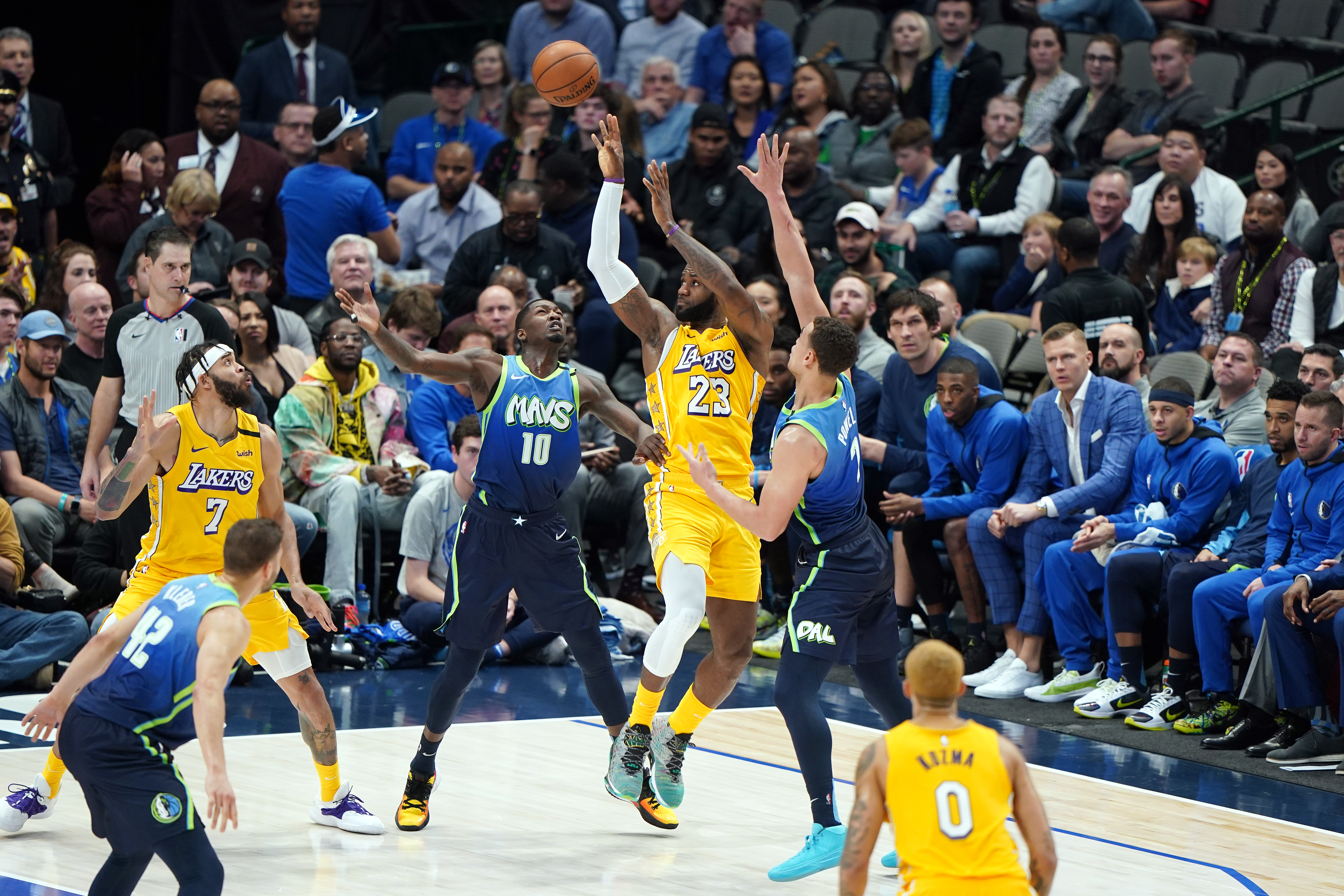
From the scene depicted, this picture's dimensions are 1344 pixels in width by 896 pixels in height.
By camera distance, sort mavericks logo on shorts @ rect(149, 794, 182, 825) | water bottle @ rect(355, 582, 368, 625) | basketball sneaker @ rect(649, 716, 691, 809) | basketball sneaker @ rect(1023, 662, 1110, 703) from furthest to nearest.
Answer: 1. water bottle @ rect(355, 582, 368, 625)
2. basketball sneaker @ rect(1023, 662, 1110, 703)
3. basketball sneaker @ rect(649, 716, 691, 809)
4. mavericks logo on shorts @ rect(149, 794, 182, 825)

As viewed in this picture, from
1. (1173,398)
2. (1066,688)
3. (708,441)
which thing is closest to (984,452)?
(1173,398)

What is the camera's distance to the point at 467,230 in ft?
39.0

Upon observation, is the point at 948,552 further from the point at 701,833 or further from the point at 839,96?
the point at 839,96

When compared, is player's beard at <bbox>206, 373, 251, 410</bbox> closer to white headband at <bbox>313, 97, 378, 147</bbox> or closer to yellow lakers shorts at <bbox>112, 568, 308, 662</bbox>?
yellow lakers shorts at <bbox>112, 568, 308, 662</bbox>

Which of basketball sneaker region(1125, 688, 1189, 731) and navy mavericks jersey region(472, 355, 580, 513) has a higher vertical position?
navy mavericks jersey region(472, 355, 580, 513)

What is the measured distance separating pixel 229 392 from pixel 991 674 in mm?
4661

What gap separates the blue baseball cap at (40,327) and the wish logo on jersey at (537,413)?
399 centimetres

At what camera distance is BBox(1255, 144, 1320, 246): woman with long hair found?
10828mm

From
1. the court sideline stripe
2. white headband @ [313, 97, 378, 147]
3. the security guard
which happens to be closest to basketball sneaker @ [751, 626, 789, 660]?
the court sideline stripe

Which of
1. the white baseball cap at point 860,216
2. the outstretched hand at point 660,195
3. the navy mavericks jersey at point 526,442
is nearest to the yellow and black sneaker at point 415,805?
the navy mavericks jersey at point 526,442

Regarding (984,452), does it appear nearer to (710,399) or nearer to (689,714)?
(710,399)

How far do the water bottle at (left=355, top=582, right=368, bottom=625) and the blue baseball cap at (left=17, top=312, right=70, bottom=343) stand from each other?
217 centimetres

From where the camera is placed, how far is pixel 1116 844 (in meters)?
6.28

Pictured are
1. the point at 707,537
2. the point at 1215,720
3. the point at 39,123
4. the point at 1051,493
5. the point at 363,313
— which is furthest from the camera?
the point at 39,123
